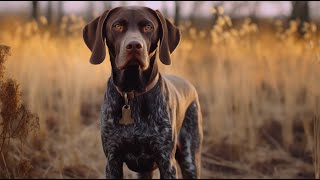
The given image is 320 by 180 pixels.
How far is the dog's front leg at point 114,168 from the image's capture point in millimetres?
3627

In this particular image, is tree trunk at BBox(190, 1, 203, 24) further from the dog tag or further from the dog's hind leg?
the dog tag

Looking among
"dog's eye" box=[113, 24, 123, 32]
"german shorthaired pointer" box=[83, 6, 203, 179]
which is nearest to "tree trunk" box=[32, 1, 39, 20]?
"german shorthaired pointer" box=[83, 6, 203, 179]

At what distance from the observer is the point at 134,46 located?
10.3 feet

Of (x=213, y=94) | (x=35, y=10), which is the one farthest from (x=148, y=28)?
(x=35, y=10)

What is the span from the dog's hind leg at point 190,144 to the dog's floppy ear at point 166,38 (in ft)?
2.90

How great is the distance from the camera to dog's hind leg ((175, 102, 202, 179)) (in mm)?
4270

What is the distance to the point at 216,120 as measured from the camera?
268 inches

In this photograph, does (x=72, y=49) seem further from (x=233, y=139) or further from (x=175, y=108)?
(x=175, y=108)

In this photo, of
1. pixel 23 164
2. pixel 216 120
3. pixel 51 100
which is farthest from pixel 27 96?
pixel 23 164

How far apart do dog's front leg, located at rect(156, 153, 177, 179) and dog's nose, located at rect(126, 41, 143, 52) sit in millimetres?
751

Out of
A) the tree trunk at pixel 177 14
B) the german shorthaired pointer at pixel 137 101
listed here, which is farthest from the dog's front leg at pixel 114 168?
the tree trunk at pixel 177 14

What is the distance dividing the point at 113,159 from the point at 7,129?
2.17 feet

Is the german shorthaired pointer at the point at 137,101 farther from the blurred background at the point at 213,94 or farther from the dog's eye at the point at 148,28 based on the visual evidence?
the blurred background at the point at 213,94

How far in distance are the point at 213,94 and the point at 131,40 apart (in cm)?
422
